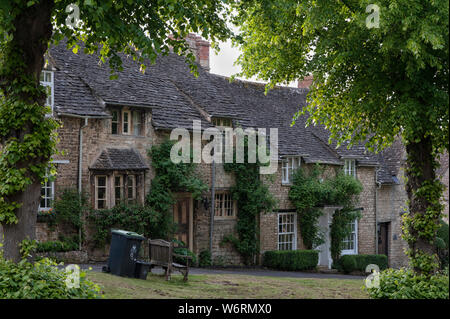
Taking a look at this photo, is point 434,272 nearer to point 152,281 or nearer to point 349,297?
point 349,297

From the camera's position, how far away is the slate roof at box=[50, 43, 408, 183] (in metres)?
23.1

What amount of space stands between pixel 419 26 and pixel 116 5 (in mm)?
6407

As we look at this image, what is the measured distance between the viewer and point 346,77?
51.9 feet

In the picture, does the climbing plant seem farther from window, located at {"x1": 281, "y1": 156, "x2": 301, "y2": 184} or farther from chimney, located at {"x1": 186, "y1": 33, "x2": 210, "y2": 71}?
chimney, located at {"x1": 186, "y1": 33, "x2": 210, "y2": 71}

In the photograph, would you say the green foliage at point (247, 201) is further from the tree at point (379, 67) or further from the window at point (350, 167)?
the tree at point (379, 67)

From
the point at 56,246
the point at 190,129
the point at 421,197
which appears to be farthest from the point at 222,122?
the point at 421,197

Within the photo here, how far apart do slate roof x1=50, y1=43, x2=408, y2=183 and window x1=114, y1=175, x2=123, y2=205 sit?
3.65 feet

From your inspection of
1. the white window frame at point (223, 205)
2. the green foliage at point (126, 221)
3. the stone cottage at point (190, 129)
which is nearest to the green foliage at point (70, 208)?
the stone cottage at point (190, 129)

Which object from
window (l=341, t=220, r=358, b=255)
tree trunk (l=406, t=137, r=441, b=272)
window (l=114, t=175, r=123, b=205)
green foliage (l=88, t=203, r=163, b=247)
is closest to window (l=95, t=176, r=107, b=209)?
window (l=114, t=175, r=123, b=205)

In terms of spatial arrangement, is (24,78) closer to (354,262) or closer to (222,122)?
(222,122)

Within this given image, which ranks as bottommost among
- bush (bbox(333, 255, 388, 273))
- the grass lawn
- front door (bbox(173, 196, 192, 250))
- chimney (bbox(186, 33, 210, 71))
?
bush (bbox(333, 255, 388, 273))

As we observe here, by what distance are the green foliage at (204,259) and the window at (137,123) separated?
5912 mm

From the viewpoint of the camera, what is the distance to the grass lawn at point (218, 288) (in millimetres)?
14180
